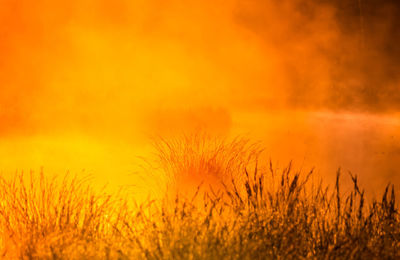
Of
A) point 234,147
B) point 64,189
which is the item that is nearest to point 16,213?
point 64,189

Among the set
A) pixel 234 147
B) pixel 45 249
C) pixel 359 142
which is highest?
pixel 359 142

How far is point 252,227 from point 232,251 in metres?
0.62

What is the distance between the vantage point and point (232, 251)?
16.6ft

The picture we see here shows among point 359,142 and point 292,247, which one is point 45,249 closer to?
point 292,247

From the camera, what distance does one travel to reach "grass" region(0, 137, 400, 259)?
204 inches

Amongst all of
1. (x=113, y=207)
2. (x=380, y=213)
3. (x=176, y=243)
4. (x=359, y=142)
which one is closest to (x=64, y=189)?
(x=113, y=207)

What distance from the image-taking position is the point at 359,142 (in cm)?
1232

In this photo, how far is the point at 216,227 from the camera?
5961mm

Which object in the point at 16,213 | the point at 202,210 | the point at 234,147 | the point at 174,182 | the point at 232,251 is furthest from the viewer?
the point at 234,147

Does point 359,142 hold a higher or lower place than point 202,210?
higher

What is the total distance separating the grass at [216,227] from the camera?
5.18 meters

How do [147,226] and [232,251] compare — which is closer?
[232,251]

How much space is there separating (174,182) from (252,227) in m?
2.33

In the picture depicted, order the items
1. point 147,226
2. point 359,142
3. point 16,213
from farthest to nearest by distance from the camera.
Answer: point 359,142
point 16,213
point 147,226
